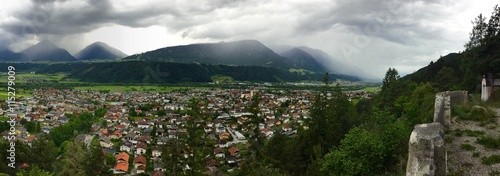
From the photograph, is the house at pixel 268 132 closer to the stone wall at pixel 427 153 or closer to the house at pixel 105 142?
the house at pixel 105 142

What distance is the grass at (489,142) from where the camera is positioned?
10.9 meters

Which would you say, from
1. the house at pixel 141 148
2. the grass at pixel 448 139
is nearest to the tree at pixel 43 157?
the house at pixel 141 148

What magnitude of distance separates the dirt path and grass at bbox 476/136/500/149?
0.14m

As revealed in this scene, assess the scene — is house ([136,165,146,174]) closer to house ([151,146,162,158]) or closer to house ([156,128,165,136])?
house ([151,146,162,158])

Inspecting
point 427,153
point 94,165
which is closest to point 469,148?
point 427,153

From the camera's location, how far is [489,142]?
11102mm

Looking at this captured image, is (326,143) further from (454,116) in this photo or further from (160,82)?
(160,82)

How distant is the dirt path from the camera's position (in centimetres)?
939

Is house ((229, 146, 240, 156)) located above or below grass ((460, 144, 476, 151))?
below

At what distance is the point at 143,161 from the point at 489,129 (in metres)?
38.6

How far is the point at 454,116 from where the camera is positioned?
14898mm

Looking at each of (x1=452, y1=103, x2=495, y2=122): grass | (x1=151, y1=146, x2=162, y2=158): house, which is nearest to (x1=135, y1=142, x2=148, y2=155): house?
(x1=151, y1=146, x2=162, y2=158): house

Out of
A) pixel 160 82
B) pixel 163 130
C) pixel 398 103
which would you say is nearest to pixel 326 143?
pixel 398 103

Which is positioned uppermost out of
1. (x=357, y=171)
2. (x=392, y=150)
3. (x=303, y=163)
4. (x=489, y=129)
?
(x=489, y=129)
